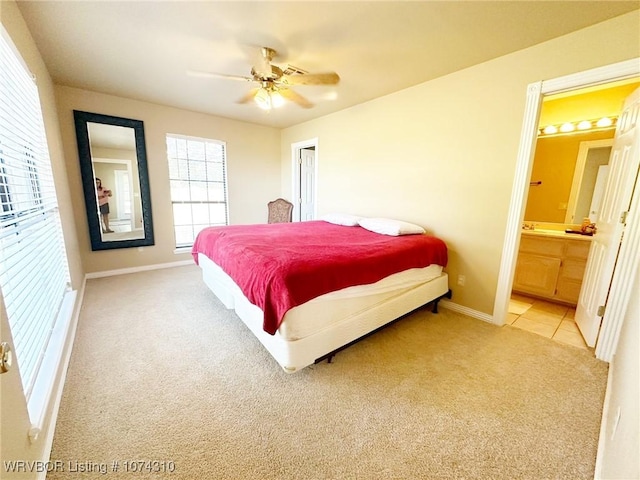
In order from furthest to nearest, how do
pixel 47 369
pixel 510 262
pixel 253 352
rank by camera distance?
1. pixel 510 262
2. pixel 253 352
3. pixel 47 369

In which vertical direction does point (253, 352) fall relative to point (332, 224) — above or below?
below

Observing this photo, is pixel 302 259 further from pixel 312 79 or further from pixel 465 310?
pixel 465 310

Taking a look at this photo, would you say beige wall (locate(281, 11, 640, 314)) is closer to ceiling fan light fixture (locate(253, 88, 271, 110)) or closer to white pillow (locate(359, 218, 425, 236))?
white pillow (locate(359, 218, 425, 236))

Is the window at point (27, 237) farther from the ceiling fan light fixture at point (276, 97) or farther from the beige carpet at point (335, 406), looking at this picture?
the ceiling fan light fixture at point (276, 97)

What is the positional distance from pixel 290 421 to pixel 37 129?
300 centimetres

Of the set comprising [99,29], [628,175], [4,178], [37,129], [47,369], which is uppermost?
[99,29]

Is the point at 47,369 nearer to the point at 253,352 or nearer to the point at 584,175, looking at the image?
the point at 253,352

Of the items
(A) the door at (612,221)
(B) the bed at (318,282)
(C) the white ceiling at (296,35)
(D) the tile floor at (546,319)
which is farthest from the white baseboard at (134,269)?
(A) the door at (612,221)

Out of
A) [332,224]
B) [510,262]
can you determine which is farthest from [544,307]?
[332,224]

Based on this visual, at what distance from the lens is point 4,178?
1.36 meters

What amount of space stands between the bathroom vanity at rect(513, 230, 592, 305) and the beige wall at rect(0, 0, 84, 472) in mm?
4293

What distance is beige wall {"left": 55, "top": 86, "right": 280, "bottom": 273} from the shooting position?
3.26 metres

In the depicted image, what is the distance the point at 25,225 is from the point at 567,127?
5.09 meters

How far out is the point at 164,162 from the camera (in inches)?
154
